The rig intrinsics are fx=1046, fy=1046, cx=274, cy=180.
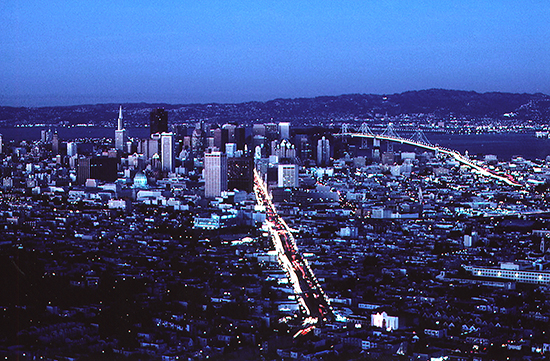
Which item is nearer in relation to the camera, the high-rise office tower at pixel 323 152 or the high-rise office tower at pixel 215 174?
the high-rise office tower at pixel 215 174

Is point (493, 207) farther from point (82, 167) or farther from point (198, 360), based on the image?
point (198, 360)

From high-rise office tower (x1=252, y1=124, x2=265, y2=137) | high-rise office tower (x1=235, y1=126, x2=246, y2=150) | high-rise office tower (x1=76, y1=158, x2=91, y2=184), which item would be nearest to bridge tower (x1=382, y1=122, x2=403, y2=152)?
high-rise office tower (x1=252, y1=124, x2=265, y2=137)

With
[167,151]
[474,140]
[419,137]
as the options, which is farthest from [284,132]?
[474,140]

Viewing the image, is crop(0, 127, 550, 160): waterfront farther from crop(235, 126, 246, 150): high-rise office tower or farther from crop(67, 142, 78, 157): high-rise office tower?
crop(235, 126, 246, 150): high-rise office tower

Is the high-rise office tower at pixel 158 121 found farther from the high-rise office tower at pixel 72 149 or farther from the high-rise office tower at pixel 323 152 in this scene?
the high-rise office tower at pixel 323 152

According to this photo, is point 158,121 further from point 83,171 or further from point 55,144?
point 83,171

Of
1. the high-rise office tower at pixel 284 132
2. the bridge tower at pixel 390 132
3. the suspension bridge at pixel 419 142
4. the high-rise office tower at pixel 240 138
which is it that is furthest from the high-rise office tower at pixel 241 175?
the bridge tower at pixel 390 132
